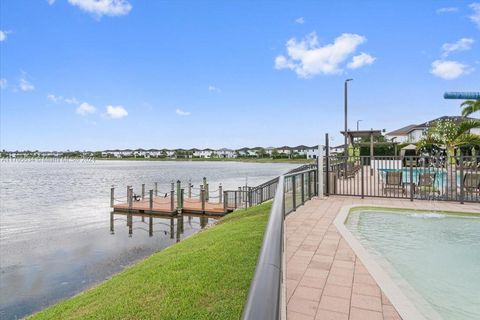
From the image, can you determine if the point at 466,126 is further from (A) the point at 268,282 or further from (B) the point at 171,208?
(B) the point at 171,208

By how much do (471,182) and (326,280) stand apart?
8.95 meters

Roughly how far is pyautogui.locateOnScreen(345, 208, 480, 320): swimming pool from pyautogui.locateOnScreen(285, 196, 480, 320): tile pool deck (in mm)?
413

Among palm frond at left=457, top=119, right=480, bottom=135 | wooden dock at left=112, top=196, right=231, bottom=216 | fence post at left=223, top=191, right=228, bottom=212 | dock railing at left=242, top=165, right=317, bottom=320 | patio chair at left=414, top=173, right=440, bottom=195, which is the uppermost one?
palm frond at left=457, top=119, right=480, bottom=135

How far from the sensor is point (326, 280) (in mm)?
3854

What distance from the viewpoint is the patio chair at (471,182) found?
33.3ft

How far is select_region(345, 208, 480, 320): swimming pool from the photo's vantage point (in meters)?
3.64

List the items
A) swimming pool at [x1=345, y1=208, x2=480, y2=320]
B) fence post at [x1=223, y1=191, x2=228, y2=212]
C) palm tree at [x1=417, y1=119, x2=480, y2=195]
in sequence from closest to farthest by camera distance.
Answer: swimming pool at [x1=345, y1=208, x2=480, y2=320] < palm tree at [x1=417, y1=119, x2=480, y2=195] < fence post at [x1=223, y1=191, x2=228, y2=212]

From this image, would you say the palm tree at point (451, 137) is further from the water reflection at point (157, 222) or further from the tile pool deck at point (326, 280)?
the water reflection at point (157, 222)

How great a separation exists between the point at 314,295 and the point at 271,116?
156ft

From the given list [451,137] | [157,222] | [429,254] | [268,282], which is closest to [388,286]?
[429,254]

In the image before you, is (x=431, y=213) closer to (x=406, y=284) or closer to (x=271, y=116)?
(x=406, y=284)

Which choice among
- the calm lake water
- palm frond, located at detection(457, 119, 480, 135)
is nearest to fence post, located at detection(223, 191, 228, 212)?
the calm lake water

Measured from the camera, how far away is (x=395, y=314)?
3047 millimetres

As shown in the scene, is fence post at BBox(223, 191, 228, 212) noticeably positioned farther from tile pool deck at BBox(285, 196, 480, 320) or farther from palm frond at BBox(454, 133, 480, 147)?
tile pool deck at BBox(285, 196, 480, 320)
